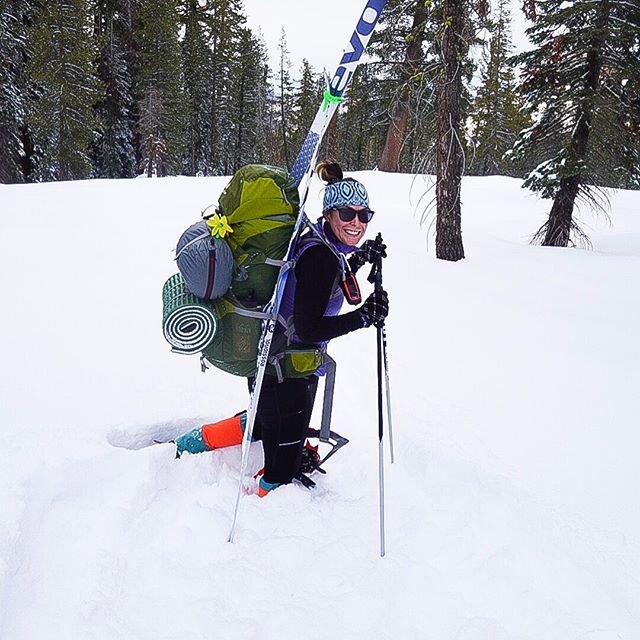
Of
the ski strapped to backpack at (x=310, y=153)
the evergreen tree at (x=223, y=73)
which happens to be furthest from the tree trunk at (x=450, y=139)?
the evergreen tree at (x=223, y=73)

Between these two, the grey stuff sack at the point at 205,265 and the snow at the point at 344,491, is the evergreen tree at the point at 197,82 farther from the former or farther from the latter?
the grey stuff sack at the point at 205,265

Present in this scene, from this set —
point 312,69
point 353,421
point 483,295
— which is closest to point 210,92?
point 312,69

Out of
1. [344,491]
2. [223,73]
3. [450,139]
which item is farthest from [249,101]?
[344,491]

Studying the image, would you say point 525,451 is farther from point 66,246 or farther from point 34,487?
point 66,246

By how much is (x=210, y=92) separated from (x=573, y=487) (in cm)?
3753

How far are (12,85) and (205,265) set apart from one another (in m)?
24.3

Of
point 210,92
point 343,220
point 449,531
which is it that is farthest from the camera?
point 210,92

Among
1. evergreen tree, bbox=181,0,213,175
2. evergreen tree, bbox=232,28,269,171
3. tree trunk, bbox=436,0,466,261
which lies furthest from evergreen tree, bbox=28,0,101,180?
tree trunk, bbox=436,0,466,261

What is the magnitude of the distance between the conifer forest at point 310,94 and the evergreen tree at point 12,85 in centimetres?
8

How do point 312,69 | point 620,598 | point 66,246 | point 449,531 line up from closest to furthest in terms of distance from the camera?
point 620,598
point 449,531
point 66,246
point 312,69

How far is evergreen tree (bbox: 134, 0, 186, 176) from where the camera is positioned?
2580 centimetres

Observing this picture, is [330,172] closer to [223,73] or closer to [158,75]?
[158,75]

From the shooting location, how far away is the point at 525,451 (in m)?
3.74

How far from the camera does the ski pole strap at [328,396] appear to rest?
3.38m
